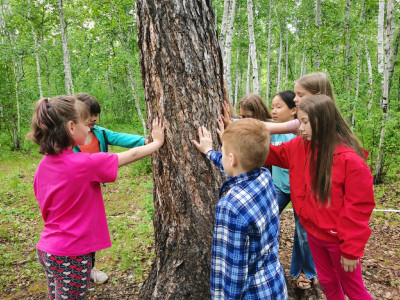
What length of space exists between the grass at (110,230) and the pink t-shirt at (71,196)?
164 cm

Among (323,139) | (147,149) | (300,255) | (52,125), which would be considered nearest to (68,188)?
(52,125)

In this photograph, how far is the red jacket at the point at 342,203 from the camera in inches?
73.4

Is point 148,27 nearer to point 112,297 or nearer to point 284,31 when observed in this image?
point 112,297

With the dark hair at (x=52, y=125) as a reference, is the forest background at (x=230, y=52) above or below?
above

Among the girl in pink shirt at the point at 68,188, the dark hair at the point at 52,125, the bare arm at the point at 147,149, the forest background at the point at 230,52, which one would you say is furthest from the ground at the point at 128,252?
the forest background at the point at 230,52

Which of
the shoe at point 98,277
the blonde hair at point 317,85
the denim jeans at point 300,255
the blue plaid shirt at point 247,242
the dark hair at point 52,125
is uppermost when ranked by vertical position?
the blonde hair at point 317,85

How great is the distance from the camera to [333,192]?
199 cm

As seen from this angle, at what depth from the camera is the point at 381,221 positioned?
506cm

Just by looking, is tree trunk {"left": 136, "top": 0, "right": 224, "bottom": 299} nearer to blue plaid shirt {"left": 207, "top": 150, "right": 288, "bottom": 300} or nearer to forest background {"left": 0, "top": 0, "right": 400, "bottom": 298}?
blue plaid shirt {"left": 207, "top": 150, "right": 288, "bottom": 300}

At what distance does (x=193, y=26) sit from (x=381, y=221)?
5267 millimetres

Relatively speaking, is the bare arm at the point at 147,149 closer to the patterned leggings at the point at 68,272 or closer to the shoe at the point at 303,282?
the patterned leggings at the point at 68,272

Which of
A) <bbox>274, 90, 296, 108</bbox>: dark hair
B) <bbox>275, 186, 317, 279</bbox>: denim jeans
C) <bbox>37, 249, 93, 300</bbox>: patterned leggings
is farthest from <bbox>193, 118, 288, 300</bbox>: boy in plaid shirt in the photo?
<bbox>274, 90, 296, 108</bbox>: dark hair

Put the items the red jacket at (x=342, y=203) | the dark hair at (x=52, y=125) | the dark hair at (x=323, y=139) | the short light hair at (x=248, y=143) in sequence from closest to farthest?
the short light hair at (x=248, y=143), the dark hair at (x=52, y=125), the red jacket at (x=342, y=203), the dark hair at (x=323, y=139)

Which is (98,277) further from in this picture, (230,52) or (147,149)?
(230,52)
